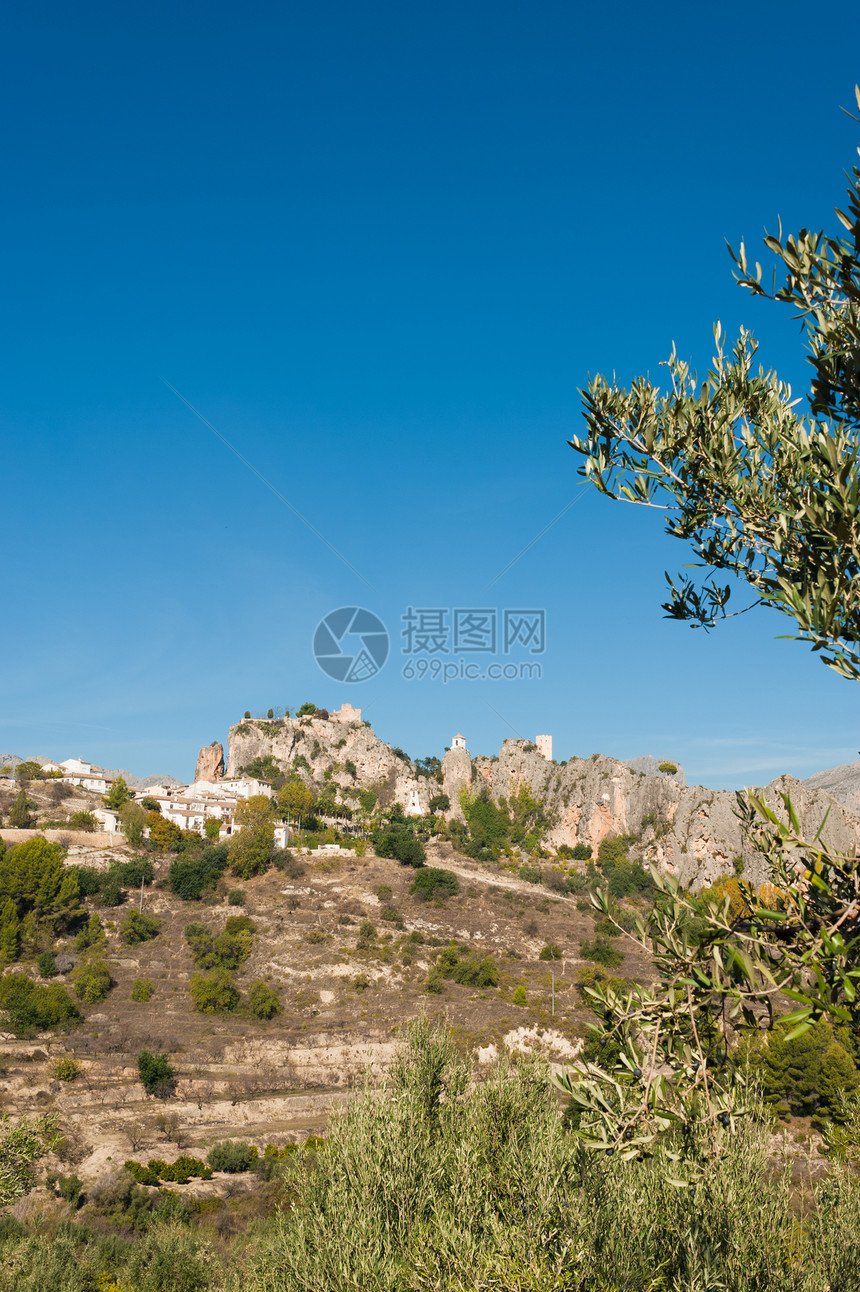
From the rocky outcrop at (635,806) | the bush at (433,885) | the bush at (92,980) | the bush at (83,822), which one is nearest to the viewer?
the bush at (92,980)

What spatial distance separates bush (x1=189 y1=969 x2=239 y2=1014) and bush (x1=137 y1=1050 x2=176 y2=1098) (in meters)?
9.20

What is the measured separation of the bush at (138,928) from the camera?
51.2 meters

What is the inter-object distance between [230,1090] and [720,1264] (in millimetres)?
33555

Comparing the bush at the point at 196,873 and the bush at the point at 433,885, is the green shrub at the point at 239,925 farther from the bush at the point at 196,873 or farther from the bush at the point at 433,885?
the bush at the point at 433,885

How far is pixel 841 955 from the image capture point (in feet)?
9.15

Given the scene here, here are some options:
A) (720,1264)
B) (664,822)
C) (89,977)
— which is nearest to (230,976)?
(89,977)

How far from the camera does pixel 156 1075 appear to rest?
3366 centimetres

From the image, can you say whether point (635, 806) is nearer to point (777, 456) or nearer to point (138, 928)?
point (138, 928)

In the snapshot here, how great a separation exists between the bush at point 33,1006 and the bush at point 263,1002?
9716mm

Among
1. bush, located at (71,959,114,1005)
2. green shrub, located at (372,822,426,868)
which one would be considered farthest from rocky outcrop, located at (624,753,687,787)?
bush, located at (71,959,114,1005)

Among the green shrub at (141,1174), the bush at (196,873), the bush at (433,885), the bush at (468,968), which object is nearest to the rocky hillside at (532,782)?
the bush at (433,885)

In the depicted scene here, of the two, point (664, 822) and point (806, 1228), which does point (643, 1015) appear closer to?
point (806, 1228)

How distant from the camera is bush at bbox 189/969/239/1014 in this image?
43.5 metres

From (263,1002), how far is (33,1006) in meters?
12.4
